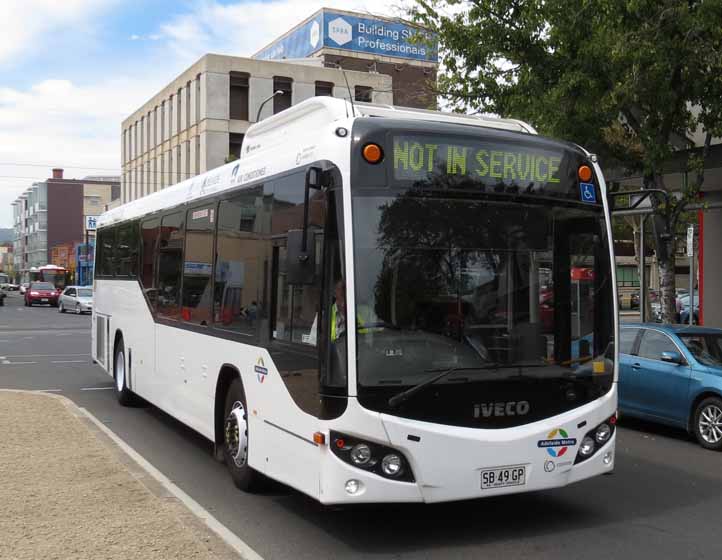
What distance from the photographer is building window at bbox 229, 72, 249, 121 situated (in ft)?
188

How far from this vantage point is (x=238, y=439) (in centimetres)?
772

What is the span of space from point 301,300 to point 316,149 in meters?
1.12

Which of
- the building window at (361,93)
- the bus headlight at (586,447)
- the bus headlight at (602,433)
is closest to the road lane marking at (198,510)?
the bus headlight at (586,447)

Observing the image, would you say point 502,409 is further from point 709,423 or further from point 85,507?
point 709,423

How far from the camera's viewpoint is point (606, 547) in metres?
6.18

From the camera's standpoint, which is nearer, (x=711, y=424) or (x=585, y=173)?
(x=585, y=173)

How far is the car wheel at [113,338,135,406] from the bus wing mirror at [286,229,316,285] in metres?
7.36

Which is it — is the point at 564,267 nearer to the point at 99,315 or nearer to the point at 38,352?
the point at 99,315

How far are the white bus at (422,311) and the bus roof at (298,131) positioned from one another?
3 cm

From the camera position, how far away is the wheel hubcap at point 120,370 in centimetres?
1292

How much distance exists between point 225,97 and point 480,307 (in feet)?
173

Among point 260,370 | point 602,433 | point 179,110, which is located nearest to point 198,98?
point 179,110

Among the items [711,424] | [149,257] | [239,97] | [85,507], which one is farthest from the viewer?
[239,97]

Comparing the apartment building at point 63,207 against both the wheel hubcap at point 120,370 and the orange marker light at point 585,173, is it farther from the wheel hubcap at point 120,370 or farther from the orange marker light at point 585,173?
the orange marker light at point 585,173
